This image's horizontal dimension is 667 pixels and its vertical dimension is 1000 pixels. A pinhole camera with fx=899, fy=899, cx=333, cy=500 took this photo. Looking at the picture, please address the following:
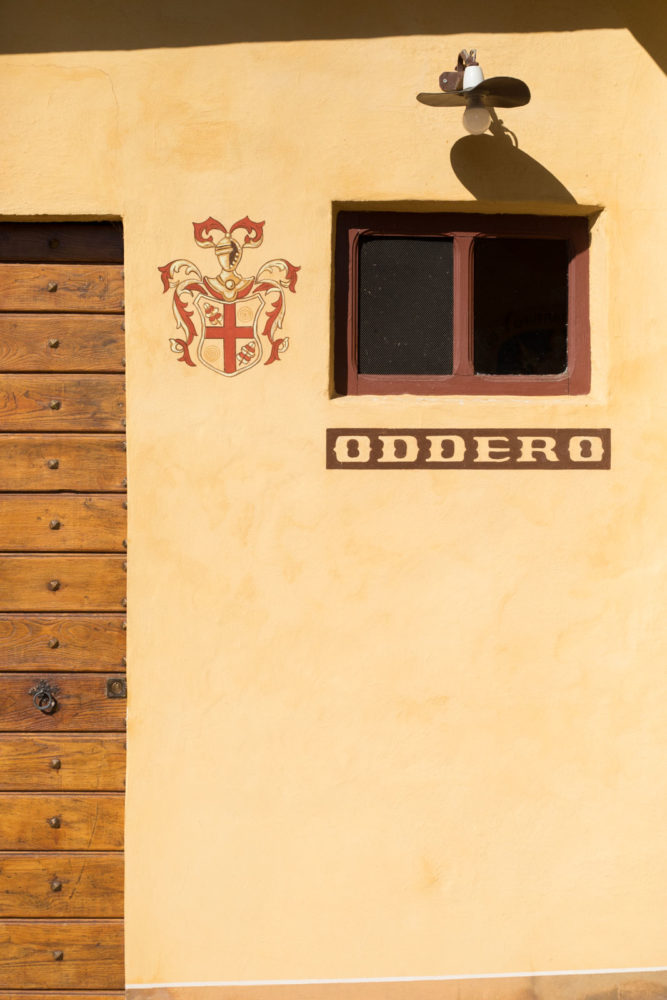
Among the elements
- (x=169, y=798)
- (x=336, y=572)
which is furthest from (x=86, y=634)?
(x=336, y=572)

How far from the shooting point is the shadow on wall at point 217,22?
3105 mm

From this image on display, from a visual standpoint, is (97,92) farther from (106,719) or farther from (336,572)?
(106,719)

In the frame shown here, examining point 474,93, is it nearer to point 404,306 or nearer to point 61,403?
point 404,306

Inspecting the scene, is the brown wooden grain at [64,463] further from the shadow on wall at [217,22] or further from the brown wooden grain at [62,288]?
the shadow on wall at [217,22]

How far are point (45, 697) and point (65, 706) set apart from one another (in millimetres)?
77

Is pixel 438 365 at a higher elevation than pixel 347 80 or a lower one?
lower

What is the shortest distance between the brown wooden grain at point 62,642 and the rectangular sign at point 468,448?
1.00 meters

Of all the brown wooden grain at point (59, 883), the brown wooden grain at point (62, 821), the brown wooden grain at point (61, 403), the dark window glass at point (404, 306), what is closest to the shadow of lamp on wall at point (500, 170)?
the dark window glass at point (404, 306)

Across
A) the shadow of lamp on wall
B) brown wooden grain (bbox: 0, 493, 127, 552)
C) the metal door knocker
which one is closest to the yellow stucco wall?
the shadow of lamp on wall

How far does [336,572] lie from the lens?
313 centimetres

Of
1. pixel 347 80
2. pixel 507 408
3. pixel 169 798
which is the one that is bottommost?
pixel 169 798

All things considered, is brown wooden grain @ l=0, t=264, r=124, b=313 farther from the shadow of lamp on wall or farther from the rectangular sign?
the shadow of lamp on wall

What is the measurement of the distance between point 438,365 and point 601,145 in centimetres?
95

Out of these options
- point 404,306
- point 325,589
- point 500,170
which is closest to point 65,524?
point 325,589
